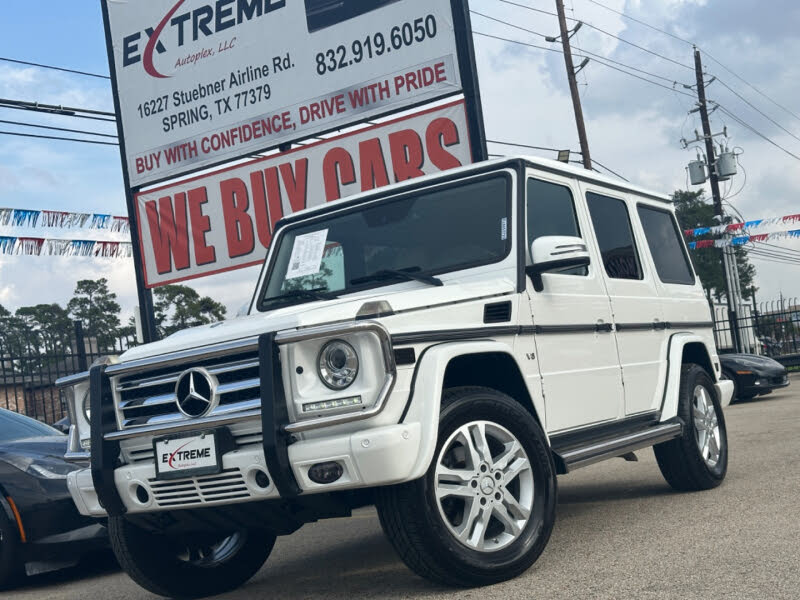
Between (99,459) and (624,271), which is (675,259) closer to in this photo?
(624,271)

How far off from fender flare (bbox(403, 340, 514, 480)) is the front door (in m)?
1.01

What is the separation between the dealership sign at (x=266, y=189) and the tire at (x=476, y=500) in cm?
677

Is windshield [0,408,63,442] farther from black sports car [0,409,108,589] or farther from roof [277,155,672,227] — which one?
roof [277,155,672,227]

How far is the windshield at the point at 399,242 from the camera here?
538 centimetres

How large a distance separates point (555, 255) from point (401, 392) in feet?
4.68

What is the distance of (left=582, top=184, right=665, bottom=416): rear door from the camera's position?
6.14 metres

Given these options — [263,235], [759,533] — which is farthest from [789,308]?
[759,533]

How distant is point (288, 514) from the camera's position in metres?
4.37

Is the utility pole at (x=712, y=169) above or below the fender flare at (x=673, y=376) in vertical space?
above

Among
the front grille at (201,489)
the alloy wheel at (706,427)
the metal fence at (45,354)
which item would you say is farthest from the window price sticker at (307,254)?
the metal fence at (45,354)

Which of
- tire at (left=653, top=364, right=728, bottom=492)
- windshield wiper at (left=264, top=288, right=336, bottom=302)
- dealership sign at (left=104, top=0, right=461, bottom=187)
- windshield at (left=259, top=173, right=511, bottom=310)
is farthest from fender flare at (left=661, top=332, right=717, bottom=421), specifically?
dealership sign at (left=104, top=0, right=461, bottom=187)

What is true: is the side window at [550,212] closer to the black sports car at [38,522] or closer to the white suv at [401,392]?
the white suv at [401,392]

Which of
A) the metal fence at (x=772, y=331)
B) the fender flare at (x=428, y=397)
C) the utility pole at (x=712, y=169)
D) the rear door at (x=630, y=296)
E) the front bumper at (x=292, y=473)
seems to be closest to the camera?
the front bumper at (x=292, y=473)

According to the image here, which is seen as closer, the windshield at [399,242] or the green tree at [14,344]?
the windshield at [399,242]
